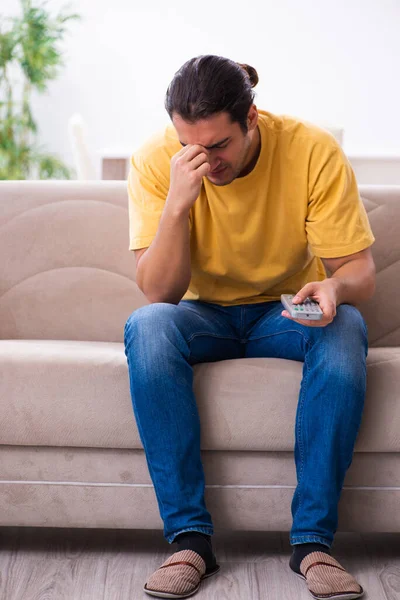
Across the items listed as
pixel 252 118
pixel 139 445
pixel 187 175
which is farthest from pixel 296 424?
pixel 252 118

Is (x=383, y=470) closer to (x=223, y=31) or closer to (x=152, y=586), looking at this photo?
(x=152, y=586)

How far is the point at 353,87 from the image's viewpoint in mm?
5379

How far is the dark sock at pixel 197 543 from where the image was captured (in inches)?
52.8

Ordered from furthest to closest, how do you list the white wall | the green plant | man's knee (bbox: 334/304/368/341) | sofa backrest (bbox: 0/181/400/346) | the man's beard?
the white wall
the green plant
sofa backrest (bbox: 0/181/400/346)
the man's beard
man's knee (bbox: 334/304/368/341)

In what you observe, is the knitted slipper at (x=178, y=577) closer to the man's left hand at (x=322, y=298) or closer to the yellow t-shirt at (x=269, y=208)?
the man's left hand at (x=322, y=298)

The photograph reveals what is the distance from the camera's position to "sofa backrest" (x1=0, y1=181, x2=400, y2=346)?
1.94 metres

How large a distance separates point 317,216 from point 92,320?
66 centimetres

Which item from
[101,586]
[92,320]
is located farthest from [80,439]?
[92,320]

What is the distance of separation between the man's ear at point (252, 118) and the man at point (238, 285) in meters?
0.02

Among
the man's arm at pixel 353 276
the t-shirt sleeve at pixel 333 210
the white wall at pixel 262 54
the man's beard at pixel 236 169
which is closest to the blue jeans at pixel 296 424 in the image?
the man's arm at pixel 353 276

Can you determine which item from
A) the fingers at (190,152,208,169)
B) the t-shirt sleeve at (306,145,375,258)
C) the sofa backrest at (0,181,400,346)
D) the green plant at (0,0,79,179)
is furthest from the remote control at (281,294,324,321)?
the green plant at (0,0,79,179)

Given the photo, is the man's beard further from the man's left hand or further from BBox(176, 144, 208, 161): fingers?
the man's left hand

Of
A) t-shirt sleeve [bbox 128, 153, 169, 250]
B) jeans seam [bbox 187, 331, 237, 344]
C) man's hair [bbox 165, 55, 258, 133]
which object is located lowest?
jeans seam [bbox 187, 331, 237, 344]

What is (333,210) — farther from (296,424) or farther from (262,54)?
(262,54)
